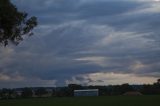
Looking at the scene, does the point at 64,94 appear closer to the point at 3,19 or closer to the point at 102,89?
the point at 102,89

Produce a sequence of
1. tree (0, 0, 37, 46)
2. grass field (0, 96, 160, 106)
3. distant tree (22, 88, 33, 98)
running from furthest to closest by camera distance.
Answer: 1. distant tree (22, 88, 33, 98)
2. grass field (0, 96, 160, 106)
3. tree (0, 0, 37, 46)

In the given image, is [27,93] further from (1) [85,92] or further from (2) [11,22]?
(2) [11,22]

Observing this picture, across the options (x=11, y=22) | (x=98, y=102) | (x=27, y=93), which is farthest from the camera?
(x=27, y=93)

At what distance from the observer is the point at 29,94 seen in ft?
554

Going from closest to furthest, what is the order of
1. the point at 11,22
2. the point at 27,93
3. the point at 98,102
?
the point at 11,22 < the point at 98,102 < the point at 27,93

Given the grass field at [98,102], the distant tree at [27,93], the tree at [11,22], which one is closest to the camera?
the tree at [11,22]

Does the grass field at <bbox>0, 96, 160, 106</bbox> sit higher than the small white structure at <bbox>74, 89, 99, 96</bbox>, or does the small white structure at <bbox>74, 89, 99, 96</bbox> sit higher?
the small white structure at <bbox>74, 89, 99, 96</bbox>

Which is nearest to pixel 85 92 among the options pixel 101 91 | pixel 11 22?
pixel 101 91

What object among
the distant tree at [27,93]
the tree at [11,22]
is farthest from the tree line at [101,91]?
the tree at [11,22]

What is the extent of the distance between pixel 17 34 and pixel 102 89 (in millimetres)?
164737

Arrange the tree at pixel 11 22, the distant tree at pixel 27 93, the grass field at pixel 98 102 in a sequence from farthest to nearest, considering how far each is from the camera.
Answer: the distant tree at pixel 27 93 < the grass field at pixel 98 102 < the tree at pixel 11 22

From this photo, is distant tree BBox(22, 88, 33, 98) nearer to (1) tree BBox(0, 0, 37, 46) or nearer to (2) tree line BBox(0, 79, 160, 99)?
(2) tree line BBox(0, 79, 160, 99)

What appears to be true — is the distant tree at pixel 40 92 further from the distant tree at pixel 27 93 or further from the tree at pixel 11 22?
the tree at pixel 11 22

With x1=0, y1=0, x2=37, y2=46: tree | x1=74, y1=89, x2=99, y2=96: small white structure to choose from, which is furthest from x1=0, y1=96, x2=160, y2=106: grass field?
x1=74, y1=89, x2=99, y2=96: small white structure
